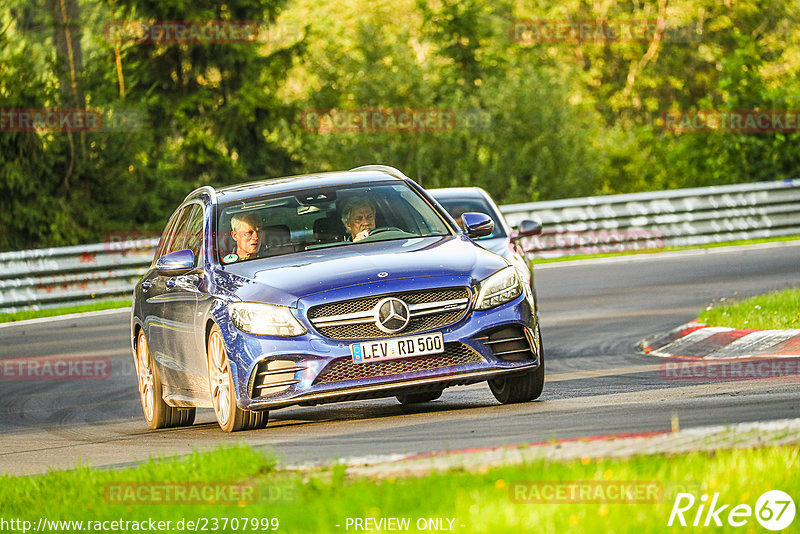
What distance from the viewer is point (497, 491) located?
557 cm

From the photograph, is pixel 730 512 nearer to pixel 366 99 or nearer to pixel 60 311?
pixel 60 311

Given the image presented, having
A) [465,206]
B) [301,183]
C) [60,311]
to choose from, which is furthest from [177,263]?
[60,311]

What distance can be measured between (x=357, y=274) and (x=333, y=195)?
1.51m

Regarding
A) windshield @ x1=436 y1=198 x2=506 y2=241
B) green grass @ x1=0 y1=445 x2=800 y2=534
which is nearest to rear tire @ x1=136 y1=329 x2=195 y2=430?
green grass @ x1=0 y1=445 x2=800 y2=534

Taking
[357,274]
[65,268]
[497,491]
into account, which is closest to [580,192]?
[65,268]

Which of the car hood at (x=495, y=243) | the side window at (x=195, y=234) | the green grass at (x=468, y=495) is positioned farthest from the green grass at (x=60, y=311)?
the green grass at (x=468, y=495)

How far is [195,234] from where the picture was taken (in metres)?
10.9

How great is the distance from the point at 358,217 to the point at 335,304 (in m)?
1.41

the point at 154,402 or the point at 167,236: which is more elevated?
the point at 167,236

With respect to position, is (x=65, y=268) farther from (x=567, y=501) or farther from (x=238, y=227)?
(x=567, y=501)

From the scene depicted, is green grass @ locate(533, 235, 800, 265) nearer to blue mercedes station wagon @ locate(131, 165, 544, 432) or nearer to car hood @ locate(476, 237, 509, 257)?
car hood @ locate(476, 237, 509, 257)

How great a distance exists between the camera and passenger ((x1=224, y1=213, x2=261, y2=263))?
397 inches

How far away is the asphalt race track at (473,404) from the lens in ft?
26.1

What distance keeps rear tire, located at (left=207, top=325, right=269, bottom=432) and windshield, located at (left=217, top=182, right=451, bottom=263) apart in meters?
0.75
